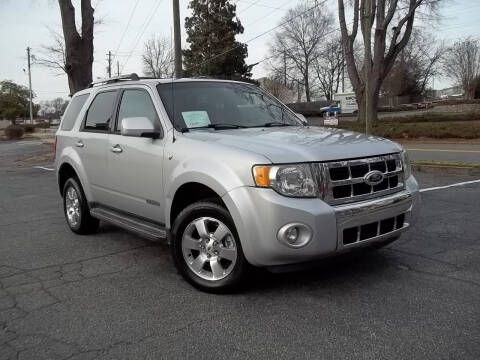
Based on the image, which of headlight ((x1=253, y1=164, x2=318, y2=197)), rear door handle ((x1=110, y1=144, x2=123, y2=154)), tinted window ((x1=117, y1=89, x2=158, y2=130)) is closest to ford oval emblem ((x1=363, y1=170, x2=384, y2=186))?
headlight ((x1=253, y1=164, x2=318, y2=197))

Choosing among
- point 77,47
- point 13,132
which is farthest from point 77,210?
point 13,132

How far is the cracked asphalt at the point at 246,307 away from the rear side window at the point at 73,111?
1.63 meters

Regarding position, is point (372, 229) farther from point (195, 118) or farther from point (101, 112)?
point (101, 112)

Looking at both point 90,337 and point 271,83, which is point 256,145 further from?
point 271,83

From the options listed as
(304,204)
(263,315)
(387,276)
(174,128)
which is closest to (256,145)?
(304,204)

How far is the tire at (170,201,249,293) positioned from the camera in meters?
3.78

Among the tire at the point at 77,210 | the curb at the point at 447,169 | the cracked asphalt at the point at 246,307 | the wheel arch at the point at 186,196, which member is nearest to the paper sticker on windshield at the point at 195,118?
the wheel arch at the point at 186,196

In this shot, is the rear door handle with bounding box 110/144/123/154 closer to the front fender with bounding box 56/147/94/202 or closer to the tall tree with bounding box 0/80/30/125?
the front fender with bounding box 56/147/94/202

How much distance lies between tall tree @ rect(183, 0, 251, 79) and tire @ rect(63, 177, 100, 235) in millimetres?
42853

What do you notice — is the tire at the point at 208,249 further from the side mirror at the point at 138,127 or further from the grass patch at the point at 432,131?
the grass patch at the point at 432,131

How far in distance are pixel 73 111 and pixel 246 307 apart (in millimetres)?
3945

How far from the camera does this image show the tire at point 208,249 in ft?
12.4

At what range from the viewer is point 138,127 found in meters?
4.36

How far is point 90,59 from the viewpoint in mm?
18484
